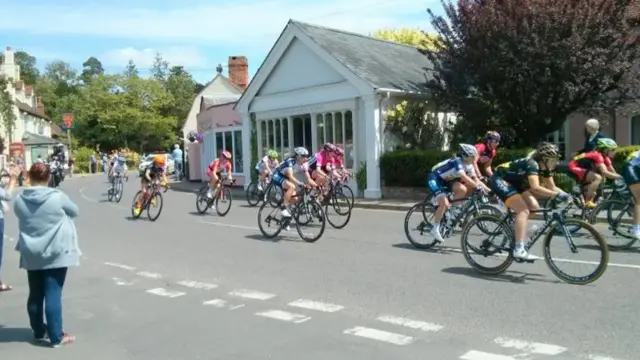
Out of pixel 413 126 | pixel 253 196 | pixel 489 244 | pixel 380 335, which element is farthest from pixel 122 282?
pixel 413 126

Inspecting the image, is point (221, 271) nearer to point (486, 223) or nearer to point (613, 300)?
point (486, 223)

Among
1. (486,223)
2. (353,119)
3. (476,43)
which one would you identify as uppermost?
(476,43)

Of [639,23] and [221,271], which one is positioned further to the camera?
[639,23]

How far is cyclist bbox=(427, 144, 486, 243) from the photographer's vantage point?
29.3ft

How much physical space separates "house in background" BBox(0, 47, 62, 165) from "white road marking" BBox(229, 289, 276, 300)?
44.6 meters

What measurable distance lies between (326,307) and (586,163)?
5.98 metres

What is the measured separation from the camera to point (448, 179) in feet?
30.4

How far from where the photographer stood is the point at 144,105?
73.4m

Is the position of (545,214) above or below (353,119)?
below

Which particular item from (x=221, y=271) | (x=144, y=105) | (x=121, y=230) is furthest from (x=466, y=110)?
(x=144, y=105)

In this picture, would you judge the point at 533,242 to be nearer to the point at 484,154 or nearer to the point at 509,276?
the point at 509,276

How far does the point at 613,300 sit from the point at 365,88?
44.0 ft

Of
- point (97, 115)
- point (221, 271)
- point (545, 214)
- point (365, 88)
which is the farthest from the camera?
point (97, 115)

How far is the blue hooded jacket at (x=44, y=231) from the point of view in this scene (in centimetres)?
516
